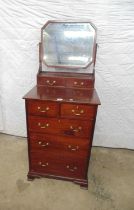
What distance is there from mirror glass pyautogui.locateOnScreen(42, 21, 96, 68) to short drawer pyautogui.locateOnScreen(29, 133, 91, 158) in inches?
32.1

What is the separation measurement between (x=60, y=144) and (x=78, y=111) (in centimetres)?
39

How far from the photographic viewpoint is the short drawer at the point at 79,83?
6.13 ft

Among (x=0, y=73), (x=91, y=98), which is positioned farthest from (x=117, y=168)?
(x=0, y=73)

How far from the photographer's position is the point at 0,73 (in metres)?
2.33

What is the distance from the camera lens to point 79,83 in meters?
1.88

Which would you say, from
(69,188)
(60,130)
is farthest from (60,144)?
(69,188)

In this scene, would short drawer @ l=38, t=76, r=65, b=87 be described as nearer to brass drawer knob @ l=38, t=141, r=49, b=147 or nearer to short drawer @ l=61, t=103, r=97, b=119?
short drawer @ l=61, t=103, r=97, b=119

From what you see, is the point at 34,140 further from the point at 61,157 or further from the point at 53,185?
the point at 53,185

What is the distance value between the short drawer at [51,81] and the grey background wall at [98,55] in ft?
1.26

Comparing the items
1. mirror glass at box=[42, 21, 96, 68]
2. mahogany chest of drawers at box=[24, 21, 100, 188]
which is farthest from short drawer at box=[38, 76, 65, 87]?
mirror glass at box=[42, 21, 96, 68]

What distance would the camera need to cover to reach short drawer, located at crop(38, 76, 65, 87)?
1885 millimetres

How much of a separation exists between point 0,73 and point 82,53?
3.71 ft

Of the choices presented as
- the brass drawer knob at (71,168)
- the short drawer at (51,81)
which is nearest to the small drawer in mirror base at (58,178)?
the brass drawer knob at (71,168)

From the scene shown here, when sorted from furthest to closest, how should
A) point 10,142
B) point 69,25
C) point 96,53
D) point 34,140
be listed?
point 10,142, point 96,53, point 69,25, point 34,140
